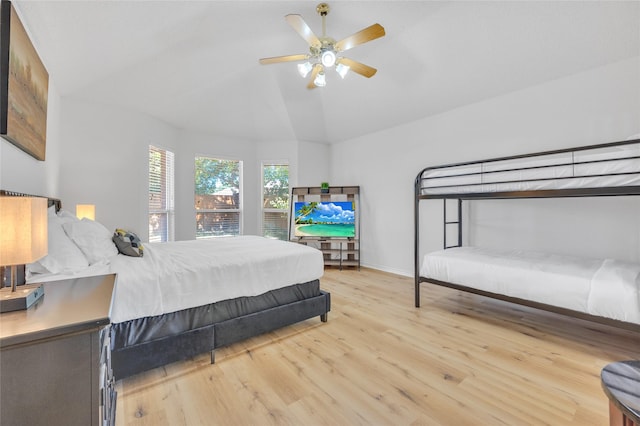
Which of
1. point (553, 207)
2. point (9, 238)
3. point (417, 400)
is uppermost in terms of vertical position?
point (553, 207)

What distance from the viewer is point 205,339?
199 centimetres

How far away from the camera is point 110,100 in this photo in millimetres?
3576

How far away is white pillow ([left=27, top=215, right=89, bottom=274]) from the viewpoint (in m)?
1.60

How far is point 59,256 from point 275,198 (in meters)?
4.11

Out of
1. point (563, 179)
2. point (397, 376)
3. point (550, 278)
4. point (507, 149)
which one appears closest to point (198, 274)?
point (397, 376)

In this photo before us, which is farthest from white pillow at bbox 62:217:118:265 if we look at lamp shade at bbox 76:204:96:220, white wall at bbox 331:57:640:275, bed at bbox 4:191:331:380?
white wall at bbox 331:57:640:275

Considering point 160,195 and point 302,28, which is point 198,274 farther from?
point 160,195

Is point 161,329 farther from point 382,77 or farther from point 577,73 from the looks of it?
point 577,73

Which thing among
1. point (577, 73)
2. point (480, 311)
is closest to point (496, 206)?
point (480, 311)

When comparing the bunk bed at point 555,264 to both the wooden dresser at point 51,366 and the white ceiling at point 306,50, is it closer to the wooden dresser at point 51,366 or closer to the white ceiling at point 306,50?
the white ceiling at point 306,50

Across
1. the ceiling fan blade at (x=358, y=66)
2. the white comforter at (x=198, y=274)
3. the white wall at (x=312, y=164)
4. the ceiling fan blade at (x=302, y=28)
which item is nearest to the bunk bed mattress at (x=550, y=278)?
the white comforter at (x=198, y=274)

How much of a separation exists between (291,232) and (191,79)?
116 inches

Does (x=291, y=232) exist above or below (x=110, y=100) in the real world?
below

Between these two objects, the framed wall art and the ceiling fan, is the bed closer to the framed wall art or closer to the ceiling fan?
the framed wall art
